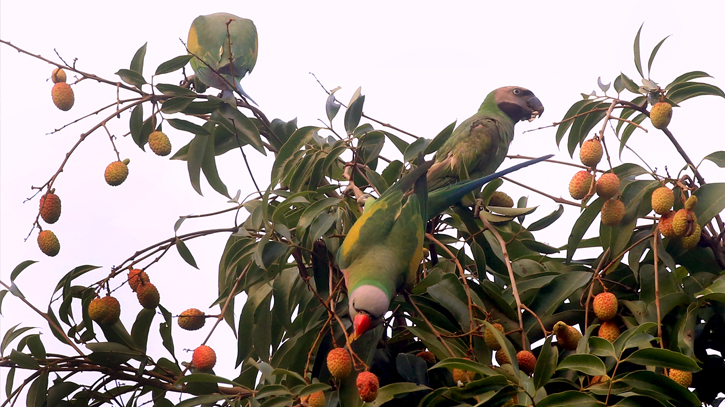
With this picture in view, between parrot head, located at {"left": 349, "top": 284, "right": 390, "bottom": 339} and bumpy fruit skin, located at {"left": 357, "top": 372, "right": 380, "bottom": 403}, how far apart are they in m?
0.20

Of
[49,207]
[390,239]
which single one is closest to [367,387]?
[390,239]

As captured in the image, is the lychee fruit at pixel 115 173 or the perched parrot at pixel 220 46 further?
the perched parrot at pixel 220 46

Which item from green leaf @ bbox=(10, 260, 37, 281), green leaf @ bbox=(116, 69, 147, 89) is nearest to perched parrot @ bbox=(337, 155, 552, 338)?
green leaf @ bbox=(116, 69, 147, 89)

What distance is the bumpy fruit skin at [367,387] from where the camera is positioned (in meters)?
1.54

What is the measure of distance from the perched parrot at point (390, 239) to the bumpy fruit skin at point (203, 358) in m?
0.42

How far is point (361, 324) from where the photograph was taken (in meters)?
1.75

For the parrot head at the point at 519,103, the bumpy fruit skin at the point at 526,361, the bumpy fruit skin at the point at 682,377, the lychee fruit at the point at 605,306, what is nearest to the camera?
the bumpy fruit skin at the point at 682,377

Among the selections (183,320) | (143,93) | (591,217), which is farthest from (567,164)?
(143,93)

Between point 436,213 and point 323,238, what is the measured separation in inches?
20.1

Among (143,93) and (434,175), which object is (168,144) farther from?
(434,175)

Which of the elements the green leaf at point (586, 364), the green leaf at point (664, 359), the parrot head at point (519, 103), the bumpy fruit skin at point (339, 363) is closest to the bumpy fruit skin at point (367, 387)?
the bumpy fruit skin at point (339, 363)

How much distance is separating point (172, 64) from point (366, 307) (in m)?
1.02

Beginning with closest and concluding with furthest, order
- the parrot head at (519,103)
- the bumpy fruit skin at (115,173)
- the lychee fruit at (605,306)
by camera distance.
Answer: the lychee fruit at (605,306)
the bumpy fruit skin at (115,173)
the parrot head at (519,103)

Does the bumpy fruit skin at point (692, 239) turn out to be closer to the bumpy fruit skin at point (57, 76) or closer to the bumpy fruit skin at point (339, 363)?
the bumpy fruit skin at point (339, 363)
